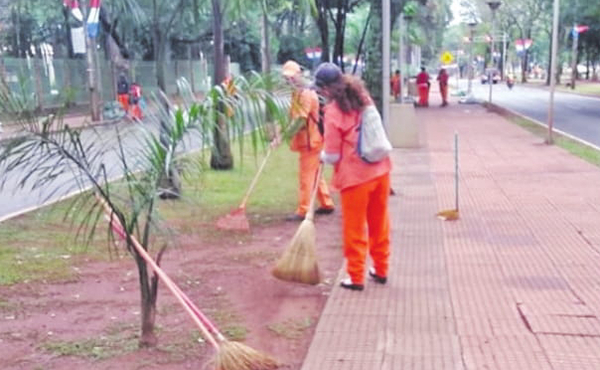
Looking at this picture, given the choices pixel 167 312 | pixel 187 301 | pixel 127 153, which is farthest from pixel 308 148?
pixel 187 301

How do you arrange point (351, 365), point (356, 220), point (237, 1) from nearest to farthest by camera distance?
1. point (351, 365)
2. point (356, 220)
3. point (237, 1)

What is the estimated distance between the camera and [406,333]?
482 centimetres

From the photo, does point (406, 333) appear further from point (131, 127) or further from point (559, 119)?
point (559, 119)

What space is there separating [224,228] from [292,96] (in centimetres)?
256

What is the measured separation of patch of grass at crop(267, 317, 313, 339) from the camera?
492 cm

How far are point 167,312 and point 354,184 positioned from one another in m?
1.53

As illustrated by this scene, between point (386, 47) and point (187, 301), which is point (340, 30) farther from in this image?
point (187, 301)

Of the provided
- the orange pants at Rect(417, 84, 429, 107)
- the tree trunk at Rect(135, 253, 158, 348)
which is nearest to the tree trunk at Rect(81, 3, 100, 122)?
the orange pants at Rect(417, 84, 429, 107)

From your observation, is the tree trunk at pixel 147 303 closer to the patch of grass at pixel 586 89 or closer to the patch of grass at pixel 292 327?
the patch of grass at pixel 292 327

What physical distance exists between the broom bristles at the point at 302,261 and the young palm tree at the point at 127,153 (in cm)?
125

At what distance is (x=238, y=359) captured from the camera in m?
4.08

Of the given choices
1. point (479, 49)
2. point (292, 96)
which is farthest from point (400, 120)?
point (479, 49)

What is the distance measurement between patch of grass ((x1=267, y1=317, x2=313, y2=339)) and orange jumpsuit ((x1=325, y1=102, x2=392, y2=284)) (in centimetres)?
69

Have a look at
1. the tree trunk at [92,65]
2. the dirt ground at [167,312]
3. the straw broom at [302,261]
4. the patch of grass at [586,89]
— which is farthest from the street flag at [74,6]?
the patch of grass at [586,89]
